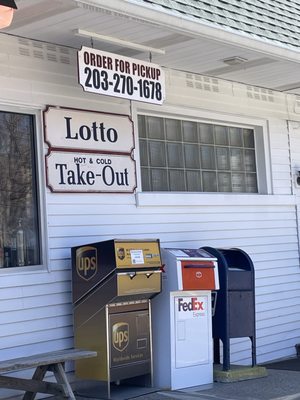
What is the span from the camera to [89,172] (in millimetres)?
8320

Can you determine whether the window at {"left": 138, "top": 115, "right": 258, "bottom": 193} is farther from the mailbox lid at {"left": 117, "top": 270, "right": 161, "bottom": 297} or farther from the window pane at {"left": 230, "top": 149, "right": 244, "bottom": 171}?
the mailbox lid at {"left": 117, "top": 270, "right": 161, "bottom": 297}

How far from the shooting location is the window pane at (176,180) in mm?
9625

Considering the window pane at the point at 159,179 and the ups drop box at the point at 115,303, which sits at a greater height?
the window pane at the point at 159,179

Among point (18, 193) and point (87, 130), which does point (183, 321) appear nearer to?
point (18, 193)

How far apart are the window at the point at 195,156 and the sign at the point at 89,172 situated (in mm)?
477

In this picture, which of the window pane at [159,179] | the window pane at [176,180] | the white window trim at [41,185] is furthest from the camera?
the window pane at [176,180]

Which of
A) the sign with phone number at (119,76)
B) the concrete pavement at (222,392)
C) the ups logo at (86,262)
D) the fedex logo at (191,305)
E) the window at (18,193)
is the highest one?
the sign with phone number at (119,76)

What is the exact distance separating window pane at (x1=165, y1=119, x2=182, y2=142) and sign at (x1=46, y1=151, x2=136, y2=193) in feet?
3.32

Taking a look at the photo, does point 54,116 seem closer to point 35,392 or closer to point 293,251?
point 35,392

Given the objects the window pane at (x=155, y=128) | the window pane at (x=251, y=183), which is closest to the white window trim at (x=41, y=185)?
the window pane at (x=155, y=128)

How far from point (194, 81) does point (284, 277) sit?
3134 millimetres

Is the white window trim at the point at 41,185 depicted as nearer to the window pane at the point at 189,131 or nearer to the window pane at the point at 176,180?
the window pane at the point at 176,180

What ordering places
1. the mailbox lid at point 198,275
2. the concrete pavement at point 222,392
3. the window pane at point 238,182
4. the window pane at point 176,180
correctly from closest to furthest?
1. the concrete pavement at point 222,392
2. the mailbox lid at point 198,275
3. the window pane at point 176,180
4. the window pane at point 238,182

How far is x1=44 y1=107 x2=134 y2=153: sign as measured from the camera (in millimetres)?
8039
